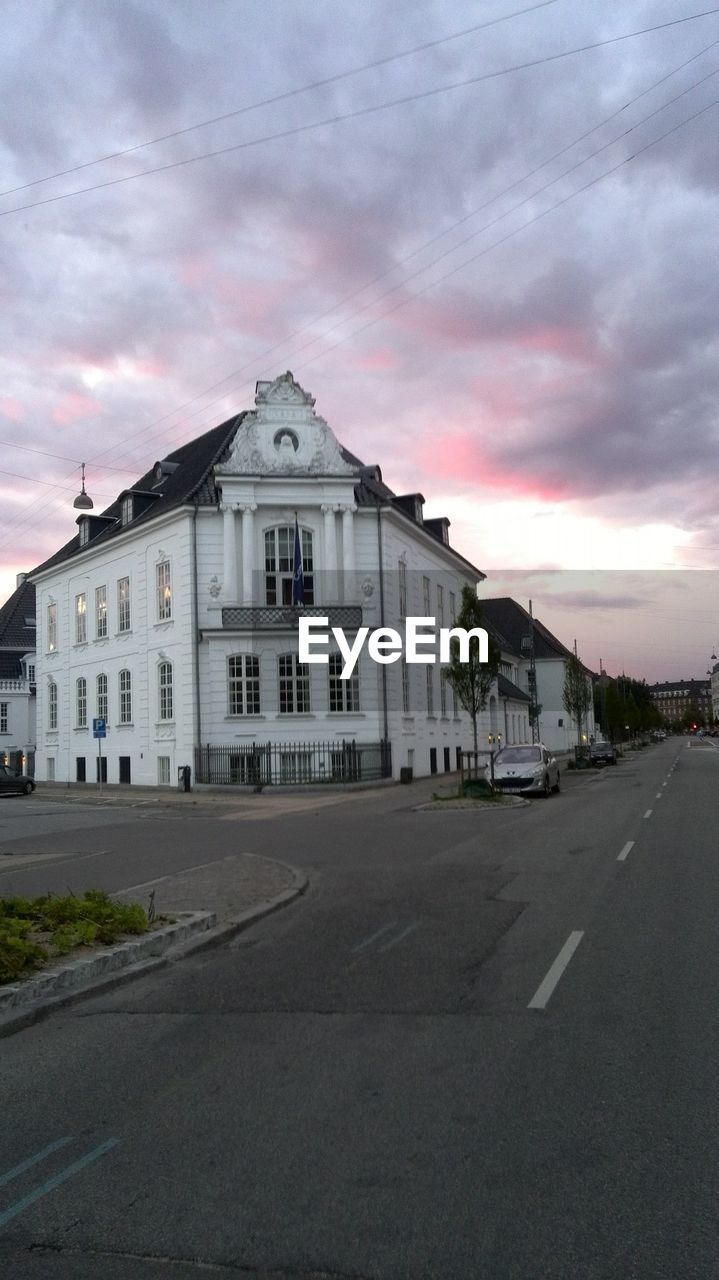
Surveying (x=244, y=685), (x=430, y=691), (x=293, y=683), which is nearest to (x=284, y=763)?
(x=293, y=683)

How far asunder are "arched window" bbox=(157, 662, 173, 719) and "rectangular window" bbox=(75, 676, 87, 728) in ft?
28.2

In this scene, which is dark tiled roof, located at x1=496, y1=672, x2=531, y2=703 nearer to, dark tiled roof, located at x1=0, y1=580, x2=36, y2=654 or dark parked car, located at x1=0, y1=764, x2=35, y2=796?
dark tiled roof, located at x1=0, y1=580, x2=36, y2=654

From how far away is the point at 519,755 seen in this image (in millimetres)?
32156

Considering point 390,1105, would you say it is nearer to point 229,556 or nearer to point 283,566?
point 229,556

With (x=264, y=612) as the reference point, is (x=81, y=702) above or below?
below

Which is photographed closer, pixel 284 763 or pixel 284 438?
pixel 284 763

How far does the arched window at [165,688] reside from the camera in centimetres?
3962

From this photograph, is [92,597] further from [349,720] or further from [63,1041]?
[63,1041]

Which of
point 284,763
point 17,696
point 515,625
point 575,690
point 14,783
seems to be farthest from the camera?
point 515,625

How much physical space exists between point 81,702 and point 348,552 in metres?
16.6

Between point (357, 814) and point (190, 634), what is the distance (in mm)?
14430

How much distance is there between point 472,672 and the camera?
102 feet

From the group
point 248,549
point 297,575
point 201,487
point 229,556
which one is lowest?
point 297,575

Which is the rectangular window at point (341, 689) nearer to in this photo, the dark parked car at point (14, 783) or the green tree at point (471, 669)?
the green tree at point (471, 669)
